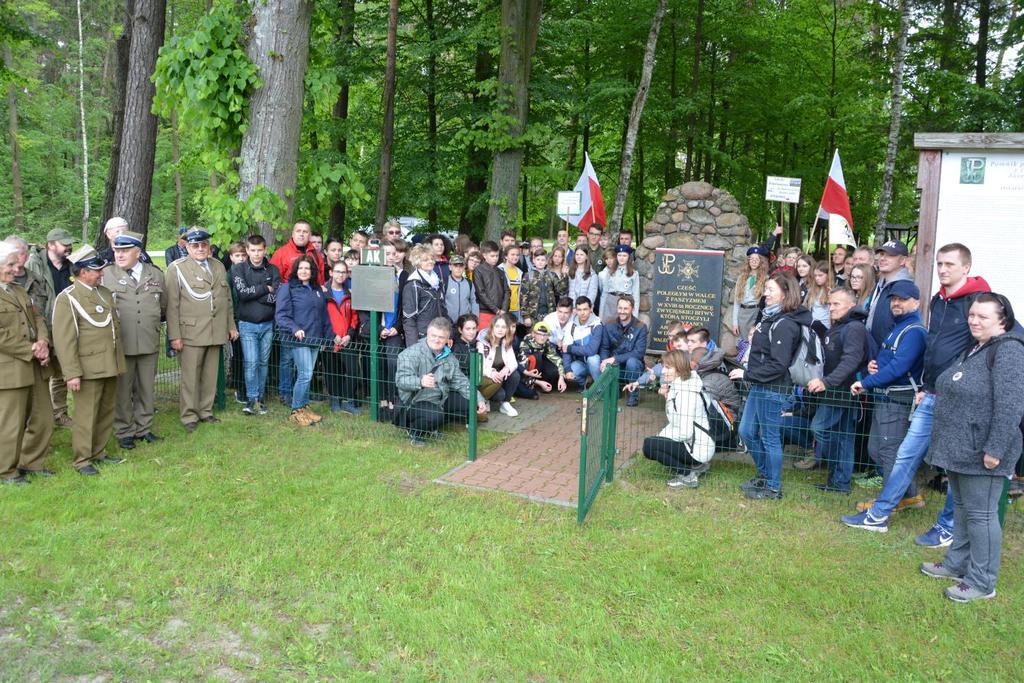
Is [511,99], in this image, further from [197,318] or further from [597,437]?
[597,437]

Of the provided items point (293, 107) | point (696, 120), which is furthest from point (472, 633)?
point (696, 120)

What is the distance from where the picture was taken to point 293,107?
377 inches

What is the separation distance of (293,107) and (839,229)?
6988 millimetres

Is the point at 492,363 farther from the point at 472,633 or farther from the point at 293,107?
A: the point at 472,633

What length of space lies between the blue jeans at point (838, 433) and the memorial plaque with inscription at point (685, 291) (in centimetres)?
397

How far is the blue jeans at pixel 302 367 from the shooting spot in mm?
8242

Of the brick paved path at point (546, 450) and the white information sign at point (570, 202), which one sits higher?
the white information sign at point (570, 202)

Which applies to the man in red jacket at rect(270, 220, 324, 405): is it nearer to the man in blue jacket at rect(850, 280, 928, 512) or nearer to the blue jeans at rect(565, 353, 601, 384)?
the blue jeans at rect(565, 353, 601, 384)

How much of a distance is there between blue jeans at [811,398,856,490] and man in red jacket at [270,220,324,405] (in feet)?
17.3

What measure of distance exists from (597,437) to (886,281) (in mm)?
2664

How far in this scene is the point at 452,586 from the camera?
468 centimetres

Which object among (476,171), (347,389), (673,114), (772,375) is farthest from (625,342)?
(673,114)

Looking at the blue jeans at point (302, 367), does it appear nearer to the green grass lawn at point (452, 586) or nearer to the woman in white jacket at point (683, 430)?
the green grass lawn at point (452, 586)

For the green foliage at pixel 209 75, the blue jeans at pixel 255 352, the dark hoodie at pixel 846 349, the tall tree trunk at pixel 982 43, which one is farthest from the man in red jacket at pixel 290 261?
the tall tree trunk at pixel 982 43
